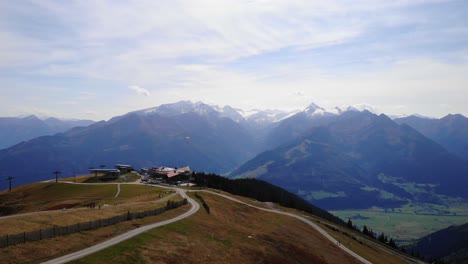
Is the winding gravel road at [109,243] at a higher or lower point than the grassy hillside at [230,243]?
higher

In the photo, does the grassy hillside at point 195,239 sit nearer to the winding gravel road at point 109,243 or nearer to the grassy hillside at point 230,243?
the grassy hillside at point 230,243

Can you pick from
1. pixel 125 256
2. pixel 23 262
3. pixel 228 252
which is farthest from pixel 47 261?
pixel 228 252

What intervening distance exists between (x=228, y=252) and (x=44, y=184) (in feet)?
483

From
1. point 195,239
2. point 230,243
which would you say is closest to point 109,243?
point 195,239

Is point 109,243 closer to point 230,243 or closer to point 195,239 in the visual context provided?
point 195,239

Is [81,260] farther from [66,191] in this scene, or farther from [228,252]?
[66,191]

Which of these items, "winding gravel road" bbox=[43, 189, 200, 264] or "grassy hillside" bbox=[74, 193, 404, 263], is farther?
"grassy hillside" bbox=[74, 193, 404, 263]

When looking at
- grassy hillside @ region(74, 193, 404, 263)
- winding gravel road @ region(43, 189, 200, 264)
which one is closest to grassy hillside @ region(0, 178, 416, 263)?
grassy hillside @ region(74, 193, 404, 263)

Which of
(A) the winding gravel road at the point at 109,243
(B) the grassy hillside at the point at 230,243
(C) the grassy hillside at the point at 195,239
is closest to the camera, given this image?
(A) the winding gravel road at the point at 109,243

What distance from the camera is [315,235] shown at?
125812 millimetres

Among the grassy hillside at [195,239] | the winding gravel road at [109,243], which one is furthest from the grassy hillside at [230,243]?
the winding gravel road at [109,243]

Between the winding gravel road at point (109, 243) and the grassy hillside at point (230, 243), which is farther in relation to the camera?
the grassy hillside at point (230, 243)

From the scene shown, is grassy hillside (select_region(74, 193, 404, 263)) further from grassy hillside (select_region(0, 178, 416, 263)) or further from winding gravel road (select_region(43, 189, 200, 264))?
winding gravel road (select_region(43, 189, 200, 264))

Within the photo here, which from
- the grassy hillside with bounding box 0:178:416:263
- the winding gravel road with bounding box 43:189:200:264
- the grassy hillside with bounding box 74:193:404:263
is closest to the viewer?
the winding gravel road with bounding box 43:189:200:264
